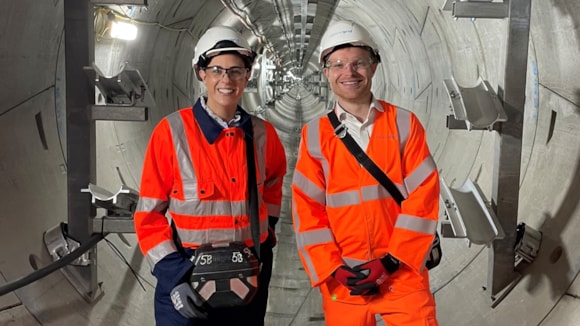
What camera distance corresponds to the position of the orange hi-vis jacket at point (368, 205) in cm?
269

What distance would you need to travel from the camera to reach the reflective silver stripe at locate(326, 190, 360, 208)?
2767 mm

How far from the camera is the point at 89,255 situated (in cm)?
392

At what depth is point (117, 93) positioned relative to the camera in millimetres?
3914

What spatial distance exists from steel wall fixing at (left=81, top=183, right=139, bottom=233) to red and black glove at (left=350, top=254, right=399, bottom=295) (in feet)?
5.87

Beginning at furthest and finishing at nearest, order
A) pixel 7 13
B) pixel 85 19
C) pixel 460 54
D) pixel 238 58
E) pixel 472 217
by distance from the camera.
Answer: pixel 460 54, pixel 85 19, pixel 472 217, pixel 7 13, pixel 238 58

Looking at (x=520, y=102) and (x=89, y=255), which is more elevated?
(x=520, y=102)

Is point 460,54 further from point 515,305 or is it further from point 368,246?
point 368,246

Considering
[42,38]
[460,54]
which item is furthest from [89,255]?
[460,54]

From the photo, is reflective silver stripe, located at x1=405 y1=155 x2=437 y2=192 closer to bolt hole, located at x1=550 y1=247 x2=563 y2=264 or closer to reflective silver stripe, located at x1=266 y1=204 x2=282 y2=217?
reflective silver stripe, located at x1=266 y1=204 x2=282 y2=217

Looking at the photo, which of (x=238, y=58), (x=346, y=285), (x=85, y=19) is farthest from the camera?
(x=85, y=19)

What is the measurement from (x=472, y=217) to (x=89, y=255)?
2472 millimetres

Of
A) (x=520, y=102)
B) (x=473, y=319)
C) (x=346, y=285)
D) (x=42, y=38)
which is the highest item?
(x=42, y=38)

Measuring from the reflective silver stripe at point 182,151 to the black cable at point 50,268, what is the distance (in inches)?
46.2

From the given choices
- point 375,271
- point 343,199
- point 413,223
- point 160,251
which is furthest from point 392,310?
point 160,251
